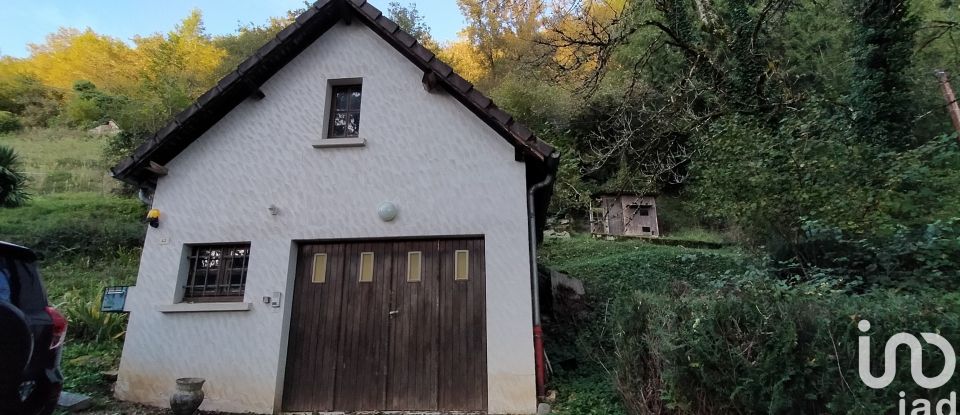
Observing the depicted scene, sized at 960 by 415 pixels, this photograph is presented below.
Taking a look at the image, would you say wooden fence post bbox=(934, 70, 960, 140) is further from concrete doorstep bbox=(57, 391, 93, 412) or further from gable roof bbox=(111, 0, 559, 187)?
concrete doorstep bbox=(57, 391, 93, 412)

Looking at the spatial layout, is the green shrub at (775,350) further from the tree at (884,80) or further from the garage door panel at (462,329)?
the tree at (884,80)

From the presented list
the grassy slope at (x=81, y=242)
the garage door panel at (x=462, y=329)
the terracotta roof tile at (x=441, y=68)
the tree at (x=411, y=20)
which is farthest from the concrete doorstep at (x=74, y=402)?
the tree at (x=411, y=20)

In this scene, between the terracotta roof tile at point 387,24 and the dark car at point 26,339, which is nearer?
the dark car at point 26,339

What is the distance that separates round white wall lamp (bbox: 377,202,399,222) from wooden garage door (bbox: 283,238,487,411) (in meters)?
0.41

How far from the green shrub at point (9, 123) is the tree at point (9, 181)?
21.7 m

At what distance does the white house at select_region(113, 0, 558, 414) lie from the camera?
5.87m

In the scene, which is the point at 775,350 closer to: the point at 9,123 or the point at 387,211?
the point at 387,211

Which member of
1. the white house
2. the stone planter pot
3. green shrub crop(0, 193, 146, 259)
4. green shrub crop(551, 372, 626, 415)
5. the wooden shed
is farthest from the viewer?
the wooden shed

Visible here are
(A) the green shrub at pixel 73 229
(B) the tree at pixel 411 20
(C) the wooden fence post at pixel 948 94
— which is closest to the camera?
(C) the wooden fence post at pixel 948 94

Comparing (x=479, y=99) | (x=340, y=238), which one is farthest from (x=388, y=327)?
(x=479, y=99)

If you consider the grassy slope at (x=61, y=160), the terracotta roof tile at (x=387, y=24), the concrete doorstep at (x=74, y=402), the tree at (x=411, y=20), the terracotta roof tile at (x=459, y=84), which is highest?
the tree at (x=411, y=20)

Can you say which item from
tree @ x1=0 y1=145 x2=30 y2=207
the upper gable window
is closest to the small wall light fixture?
the upper gable window

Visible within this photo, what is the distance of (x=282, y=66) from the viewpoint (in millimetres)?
7125

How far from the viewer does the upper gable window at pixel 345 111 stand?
6.97 m
